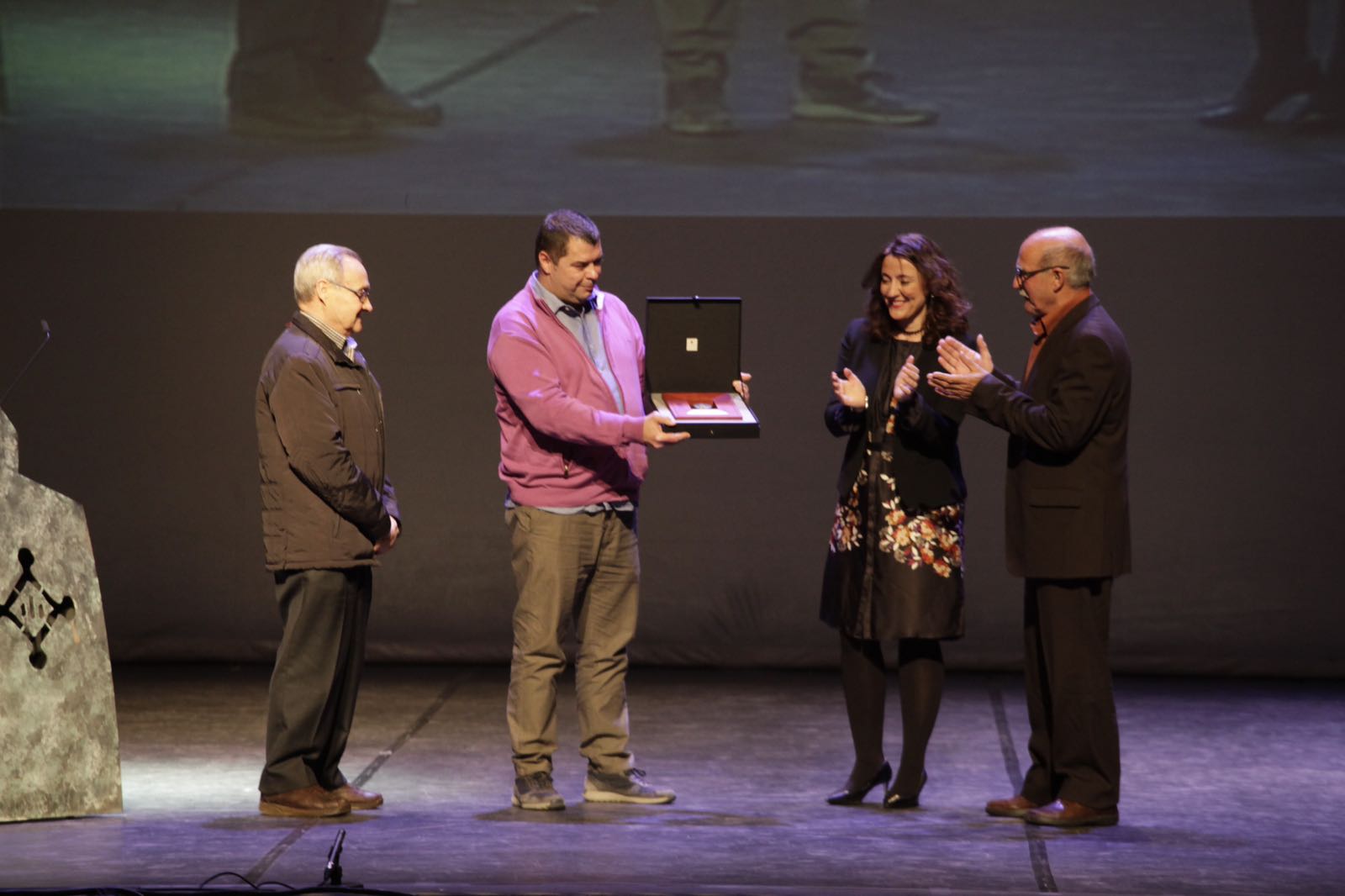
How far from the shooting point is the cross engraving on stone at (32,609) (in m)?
4.18

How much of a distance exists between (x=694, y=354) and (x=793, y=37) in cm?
235

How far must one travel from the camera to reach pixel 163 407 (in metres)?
6.72

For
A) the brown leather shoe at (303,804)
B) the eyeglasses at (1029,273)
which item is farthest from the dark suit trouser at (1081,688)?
the brown leather shoe at (303,804)

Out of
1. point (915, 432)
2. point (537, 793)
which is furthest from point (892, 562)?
point (537, 793)

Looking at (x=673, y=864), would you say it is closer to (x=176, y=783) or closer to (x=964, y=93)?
(x=176, y=783)

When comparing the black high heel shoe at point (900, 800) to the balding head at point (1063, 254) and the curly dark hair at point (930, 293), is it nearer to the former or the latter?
the curly dark hair at point (930, 293)

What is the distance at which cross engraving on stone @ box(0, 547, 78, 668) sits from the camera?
4.18 m

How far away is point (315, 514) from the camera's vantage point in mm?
4266

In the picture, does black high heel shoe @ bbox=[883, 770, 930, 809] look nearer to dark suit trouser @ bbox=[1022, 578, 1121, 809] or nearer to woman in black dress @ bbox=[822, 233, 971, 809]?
woman in black dress @ bbox=[822, 233, 971, 809]

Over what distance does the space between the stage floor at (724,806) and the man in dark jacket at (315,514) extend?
20cm

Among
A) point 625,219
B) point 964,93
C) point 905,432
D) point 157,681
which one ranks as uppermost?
point 964,93

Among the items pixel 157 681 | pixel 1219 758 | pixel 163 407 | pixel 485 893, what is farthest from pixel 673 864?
pixel 163 407

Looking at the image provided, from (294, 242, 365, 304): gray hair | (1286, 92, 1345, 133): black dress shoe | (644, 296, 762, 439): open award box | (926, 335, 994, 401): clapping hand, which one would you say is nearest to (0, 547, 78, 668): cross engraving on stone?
(294, 242, 365, 304): gray hair

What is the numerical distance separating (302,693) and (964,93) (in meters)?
3.42
